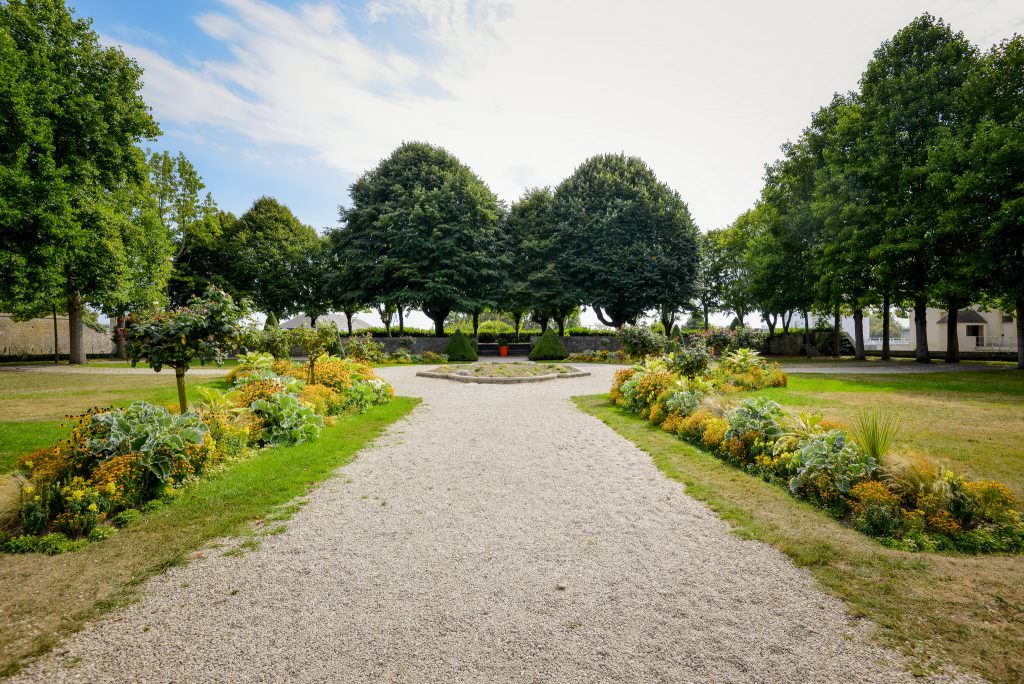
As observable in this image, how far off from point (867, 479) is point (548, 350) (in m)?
22.2

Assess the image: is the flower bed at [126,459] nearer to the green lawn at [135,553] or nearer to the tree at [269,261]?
the green lawn at [135,553]

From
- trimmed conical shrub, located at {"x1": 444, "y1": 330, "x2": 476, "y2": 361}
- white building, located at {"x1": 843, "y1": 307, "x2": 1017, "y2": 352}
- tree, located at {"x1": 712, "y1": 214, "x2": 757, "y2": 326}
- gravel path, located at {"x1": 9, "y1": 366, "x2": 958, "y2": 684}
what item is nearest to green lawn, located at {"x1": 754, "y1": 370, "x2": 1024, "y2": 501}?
gravel path, located at {"x1": 9, "y1": 366, "x2": 958, "y2": 684}

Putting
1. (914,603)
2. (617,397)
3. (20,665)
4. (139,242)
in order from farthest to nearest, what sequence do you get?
(139,242), (617,397), (914,603), (20,665)

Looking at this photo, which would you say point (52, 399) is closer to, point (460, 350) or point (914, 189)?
point (460, 350)

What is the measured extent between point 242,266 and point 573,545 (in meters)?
37.6

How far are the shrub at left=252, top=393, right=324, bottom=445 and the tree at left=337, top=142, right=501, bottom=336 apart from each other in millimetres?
20958

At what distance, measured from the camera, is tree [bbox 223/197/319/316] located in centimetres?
3447

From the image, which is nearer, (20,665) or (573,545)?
(20,665)

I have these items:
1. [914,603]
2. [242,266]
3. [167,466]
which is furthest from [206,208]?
[914,603]

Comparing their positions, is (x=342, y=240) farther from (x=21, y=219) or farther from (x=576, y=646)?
(x=576, y=646)

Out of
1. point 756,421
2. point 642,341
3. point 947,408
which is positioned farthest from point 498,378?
point 947,408

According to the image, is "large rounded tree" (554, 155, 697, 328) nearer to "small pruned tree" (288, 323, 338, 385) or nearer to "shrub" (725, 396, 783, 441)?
"small pruned tree" (288, 323, 338, 385)

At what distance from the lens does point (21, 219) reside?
55.3 feet

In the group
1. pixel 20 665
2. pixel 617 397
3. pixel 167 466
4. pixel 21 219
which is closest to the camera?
pixel 20 665
